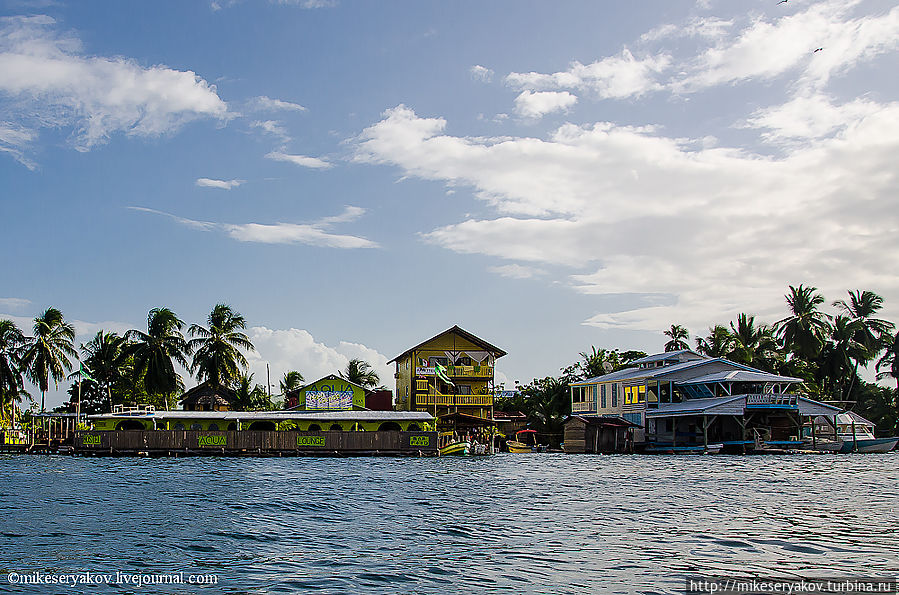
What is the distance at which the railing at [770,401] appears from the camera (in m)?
62.0

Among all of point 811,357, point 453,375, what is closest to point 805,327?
point 811,357

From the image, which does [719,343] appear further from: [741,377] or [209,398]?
[209,398]

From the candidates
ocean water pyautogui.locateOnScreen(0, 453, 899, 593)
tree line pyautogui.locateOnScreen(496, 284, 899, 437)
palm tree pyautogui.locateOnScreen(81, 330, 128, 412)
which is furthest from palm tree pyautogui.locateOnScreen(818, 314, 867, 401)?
palm tree pyautogui.locateOnScreen(81, 330, 128, 412)

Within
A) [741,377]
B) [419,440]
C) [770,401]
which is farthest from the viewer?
[741,377]

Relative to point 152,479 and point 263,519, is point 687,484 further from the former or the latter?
point 152,479

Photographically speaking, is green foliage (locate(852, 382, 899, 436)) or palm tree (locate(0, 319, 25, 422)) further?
green foliage (locate(852, 382, 899, 436))

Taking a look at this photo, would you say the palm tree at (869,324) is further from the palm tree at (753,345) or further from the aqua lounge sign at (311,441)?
the aqua lounge sign at (311,441)

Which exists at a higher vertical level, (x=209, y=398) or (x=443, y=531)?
(x=209, y=398)

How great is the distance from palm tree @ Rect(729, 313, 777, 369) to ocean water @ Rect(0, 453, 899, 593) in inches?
1852

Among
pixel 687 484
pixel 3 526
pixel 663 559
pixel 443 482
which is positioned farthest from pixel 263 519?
pixel 687 484

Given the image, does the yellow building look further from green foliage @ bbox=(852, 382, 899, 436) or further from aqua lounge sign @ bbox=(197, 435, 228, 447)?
green foliage @ bbox=(852, 382, 899, 436)

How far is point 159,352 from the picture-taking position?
73.4m

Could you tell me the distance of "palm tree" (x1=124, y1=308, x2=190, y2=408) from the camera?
73188mm

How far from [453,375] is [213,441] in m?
27.2
